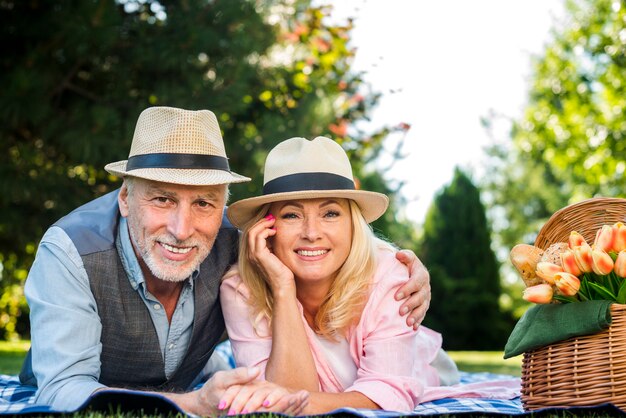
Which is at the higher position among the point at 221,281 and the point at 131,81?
the point at 131,81

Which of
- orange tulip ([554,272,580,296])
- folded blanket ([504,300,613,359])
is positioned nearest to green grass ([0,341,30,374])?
folded blanket ([504,300,613,359])

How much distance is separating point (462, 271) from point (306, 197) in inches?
431

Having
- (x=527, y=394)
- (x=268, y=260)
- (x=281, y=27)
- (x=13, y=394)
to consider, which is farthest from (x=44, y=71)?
(x=527, y=394)

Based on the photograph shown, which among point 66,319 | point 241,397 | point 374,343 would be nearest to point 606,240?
point 374,343

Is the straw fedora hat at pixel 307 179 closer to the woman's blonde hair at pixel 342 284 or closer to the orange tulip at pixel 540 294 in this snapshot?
the woman's blonde hair at pixel 342 284

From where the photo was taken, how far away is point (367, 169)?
10828mm

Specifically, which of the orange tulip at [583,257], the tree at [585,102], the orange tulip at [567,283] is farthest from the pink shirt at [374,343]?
the tree at [585,102]

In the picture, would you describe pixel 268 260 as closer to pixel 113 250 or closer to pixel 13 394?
pixel 113 250

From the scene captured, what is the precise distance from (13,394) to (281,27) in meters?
5.64

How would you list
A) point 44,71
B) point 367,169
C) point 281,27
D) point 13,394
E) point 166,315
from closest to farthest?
point 166,315 < point 13,394 < point 44,71 < point 281,27 < point 367,169

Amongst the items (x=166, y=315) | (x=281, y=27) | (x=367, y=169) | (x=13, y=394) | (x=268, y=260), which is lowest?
(x=13, y=394)

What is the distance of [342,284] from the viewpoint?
391cm

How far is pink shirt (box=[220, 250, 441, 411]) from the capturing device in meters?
3.65

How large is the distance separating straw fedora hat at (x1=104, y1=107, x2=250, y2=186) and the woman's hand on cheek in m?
0.29
